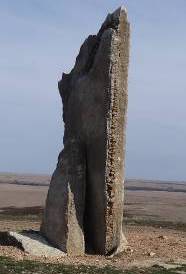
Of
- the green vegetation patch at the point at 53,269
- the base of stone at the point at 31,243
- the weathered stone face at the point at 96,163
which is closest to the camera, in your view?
the green vegetation patch at the point at 53,269

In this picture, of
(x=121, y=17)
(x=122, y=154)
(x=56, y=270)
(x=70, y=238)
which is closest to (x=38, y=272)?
(x=56, y=270)

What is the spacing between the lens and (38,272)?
54.0 feet

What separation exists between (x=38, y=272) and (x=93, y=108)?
19.7 ft

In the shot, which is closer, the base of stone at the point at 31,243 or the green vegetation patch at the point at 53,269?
the green vegetation patch at the point at 53,269

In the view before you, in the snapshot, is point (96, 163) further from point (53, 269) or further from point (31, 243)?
point (53, 269)

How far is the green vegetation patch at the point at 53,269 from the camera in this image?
54.2 feet

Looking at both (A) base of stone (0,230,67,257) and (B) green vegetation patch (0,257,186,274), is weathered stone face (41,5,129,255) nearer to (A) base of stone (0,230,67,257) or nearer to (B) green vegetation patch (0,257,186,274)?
(A) base of stone (0,230,67,257)

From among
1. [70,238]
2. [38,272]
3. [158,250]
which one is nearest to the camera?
[38,272]

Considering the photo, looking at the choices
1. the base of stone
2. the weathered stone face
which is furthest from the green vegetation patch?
the weathered stone face

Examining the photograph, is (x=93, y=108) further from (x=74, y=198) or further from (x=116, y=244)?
(x=116, y=244)

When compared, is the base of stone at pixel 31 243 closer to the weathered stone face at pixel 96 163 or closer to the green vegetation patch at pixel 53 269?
the weathered stone face at pixel 96 163

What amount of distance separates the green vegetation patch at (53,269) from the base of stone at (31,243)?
5.24 ft

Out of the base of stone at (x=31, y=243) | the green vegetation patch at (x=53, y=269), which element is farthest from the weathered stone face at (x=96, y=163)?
the green vegetation patch at (x=53, y=269)

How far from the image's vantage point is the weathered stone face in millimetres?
20125
